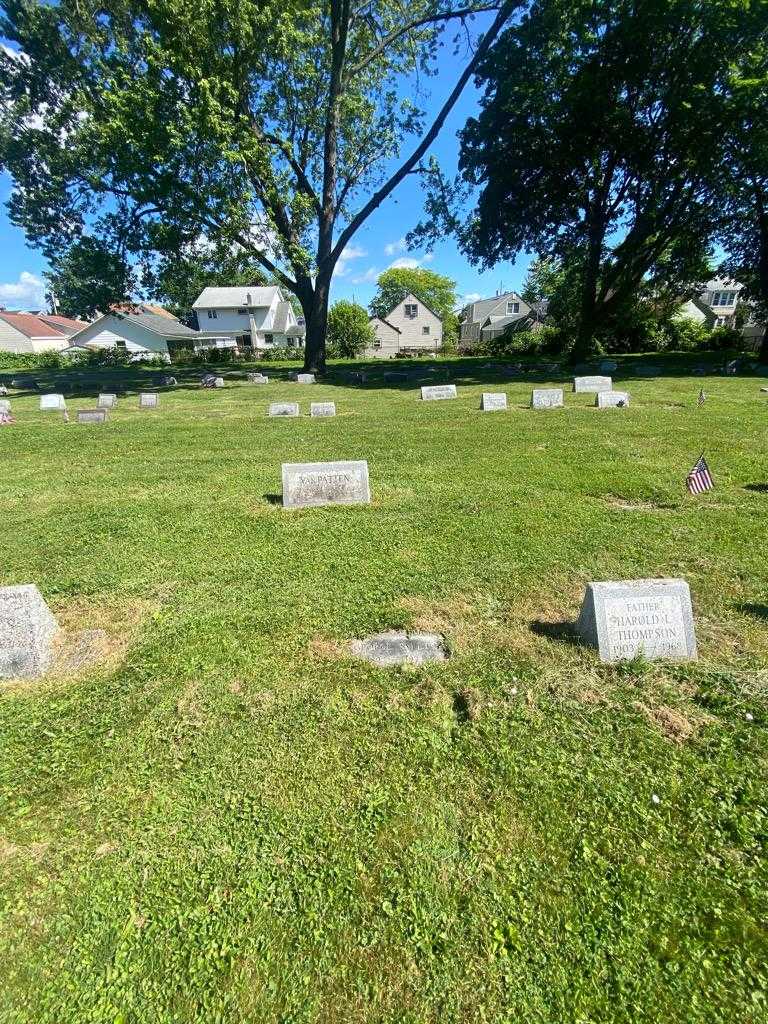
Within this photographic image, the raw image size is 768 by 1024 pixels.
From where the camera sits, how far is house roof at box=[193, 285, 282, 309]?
49750 millimetres

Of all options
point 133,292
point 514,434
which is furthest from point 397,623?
point 133,292

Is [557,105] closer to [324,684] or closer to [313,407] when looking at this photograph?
[313,407]

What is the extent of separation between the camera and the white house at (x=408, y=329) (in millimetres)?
51250

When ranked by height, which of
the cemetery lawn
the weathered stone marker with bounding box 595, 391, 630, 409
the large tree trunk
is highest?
the large tree trunk

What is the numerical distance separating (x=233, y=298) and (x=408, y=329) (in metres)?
19.2

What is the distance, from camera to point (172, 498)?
21.8 feet

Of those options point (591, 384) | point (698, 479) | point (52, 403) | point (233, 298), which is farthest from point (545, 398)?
point (233, 298)

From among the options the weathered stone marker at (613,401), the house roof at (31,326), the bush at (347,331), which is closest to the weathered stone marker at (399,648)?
the weathered stone marker at (613,401)

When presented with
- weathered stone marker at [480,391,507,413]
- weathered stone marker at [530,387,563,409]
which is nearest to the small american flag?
weathered stone marker at [480,391,507,413]

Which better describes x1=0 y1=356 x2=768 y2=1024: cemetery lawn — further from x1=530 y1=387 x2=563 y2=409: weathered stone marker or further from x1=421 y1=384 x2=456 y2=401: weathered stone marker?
x1=421 y1=384 x2=456 y2=401: weathered stone marker

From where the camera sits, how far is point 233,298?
5031cm

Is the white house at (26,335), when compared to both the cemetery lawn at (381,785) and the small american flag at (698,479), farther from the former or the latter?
the small american flag at (698,479)

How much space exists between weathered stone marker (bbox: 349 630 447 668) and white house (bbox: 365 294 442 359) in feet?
166

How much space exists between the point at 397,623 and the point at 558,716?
135 cm
